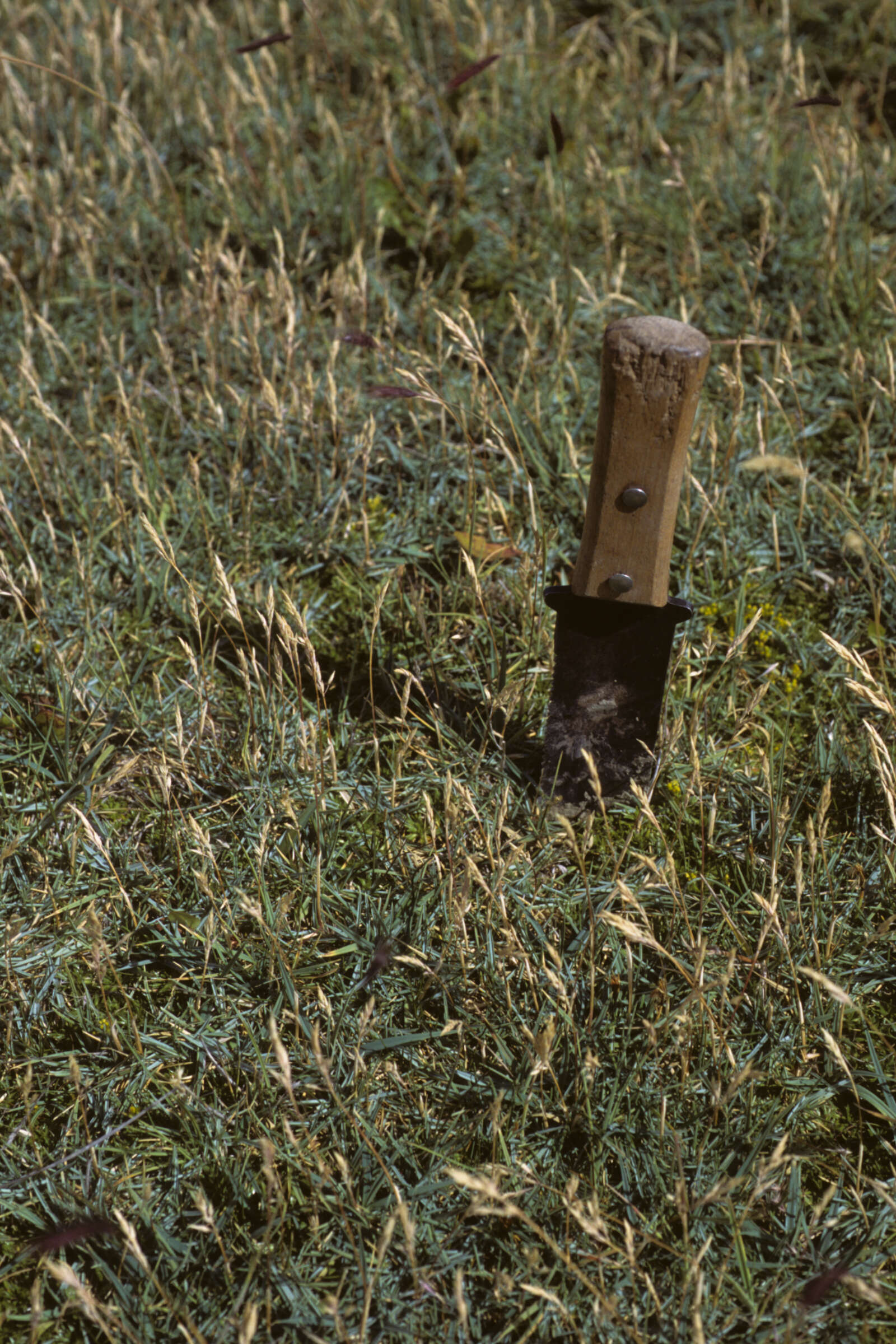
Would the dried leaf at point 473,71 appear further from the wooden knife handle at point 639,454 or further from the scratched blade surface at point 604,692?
the scratched blade surface at point 604,692

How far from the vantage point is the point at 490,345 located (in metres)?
3.32

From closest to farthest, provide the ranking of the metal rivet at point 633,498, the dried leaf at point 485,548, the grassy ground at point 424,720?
1. the grassy ground at point 424,720
2. the metal rivet at point 633,498
3. the dried leaf at point 485,548

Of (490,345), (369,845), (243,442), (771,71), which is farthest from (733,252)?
(369,845)

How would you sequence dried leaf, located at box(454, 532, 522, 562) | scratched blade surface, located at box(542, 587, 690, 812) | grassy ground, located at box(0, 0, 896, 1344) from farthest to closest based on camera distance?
dried leaf, located at box(454, 532, 522, 562) → scratched blade surface, located at box(542, 587, 690, 812) → grassy ground, located at box(0, 0, 896, 1344)

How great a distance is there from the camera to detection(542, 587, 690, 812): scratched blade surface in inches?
78.2

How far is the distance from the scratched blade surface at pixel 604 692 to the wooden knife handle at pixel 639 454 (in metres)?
0.07

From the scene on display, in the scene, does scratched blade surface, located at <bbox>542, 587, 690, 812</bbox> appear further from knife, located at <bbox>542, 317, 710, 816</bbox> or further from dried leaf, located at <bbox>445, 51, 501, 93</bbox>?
dried leaf, located at <bbox>445, 51, 501, 93</bbox>

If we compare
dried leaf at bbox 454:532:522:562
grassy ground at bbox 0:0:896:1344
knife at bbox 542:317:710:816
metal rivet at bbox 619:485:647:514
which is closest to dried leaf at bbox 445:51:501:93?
grassy ground at bbox 0:0:896:1344

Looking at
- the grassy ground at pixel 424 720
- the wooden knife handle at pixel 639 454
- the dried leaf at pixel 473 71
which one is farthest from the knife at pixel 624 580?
the dried leaf at pixel 473 71

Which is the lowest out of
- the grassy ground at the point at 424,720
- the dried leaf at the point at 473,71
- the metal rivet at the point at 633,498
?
the grassy ground at the point at 424,720

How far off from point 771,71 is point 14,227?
9.70 feet

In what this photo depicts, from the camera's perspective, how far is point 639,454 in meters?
1.75

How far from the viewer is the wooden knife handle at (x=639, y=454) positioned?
1.65 meters

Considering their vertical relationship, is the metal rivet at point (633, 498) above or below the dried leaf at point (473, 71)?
below
